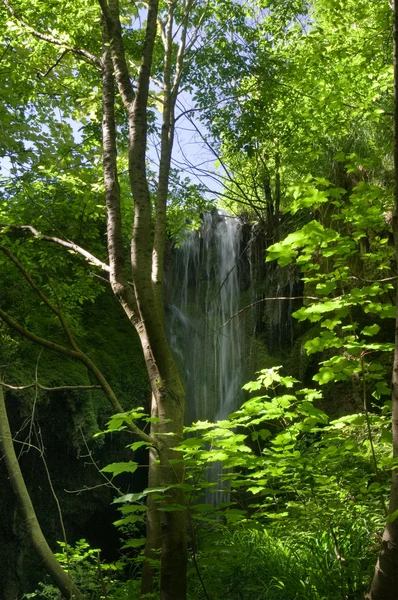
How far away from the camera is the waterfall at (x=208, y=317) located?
10.3 m

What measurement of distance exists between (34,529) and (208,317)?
25.5 ft

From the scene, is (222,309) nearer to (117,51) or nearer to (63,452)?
(63,452)

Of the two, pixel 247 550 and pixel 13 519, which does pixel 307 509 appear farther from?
pixel 13 519

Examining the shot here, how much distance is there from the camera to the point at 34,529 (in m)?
3.23

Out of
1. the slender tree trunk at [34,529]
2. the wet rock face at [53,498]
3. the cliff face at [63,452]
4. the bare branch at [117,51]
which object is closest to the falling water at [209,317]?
the cliff face at [63,452]

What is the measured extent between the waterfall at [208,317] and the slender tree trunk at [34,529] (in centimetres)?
666

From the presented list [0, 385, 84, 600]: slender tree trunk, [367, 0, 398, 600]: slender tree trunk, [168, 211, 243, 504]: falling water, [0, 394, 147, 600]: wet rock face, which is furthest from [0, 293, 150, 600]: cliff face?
[367, 0, 398, 600]: slender tree trunk

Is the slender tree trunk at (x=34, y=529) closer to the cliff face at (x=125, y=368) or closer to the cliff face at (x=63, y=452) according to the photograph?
the cliff face at (x=125, y=368)

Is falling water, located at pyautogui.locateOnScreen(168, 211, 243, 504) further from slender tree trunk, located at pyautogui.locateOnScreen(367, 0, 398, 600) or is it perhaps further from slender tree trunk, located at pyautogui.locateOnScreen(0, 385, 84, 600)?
slender tree trunk, located at pyautogui.locateOnScreen(367, 0, 398, 600)

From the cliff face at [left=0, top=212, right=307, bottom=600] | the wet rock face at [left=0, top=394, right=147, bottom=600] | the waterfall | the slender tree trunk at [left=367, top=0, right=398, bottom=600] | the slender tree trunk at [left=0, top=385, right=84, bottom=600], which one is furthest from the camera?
the waterfall

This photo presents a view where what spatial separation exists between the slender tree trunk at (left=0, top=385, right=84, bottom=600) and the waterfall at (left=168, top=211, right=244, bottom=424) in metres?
6.66

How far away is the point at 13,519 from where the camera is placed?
6980 mm

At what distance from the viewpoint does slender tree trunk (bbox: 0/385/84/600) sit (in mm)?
3061

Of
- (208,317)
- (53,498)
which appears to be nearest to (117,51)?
(53,498)
